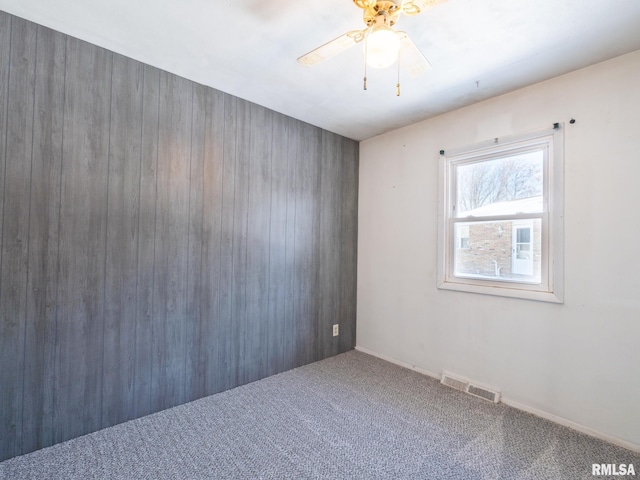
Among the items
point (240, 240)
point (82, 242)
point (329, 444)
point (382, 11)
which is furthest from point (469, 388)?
point (82, 242)

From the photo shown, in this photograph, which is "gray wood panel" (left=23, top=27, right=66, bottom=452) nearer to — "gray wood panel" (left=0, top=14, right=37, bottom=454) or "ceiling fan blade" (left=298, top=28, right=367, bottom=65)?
"gray wood panel" (left=0, top=14, right=37, bottom=454)

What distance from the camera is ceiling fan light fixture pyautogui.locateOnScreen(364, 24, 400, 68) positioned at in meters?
1.26

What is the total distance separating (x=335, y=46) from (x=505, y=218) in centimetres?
190

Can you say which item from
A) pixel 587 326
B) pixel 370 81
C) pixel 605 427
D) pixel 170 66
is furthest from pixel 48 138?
pixel 605 427

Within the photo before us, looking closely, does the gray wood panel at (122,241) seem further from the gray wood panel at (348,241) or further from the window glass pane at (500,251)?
the window glass pane at (500,251)

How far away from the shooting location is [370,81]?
2.28 meters

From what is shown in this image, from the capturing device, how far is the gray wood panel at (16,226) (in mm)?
1693

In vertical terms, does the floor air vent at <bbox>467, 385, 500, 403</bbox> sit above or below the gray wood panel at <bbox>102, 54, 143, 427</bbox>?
below

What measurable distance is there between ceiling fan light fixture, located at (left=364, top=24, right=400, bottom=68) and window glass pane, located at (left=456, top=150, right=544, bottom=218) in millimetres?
1693

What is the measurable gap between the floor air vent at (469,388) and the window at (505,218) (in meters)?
0.78

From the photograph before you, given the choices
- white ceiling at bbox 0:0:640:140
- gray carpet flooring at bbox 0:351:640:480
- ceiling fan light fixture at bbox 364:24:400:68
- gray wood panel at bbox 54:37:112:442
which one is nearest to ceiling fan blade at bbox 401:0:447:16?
ceiling fan light fixture at bbox 364:24:400:68

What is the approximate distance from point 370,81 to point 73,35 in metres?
1.92

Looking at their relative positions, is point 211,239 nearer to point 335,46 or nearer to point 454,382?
point 335,46

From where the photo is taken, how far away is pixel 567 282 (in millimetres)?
2125
